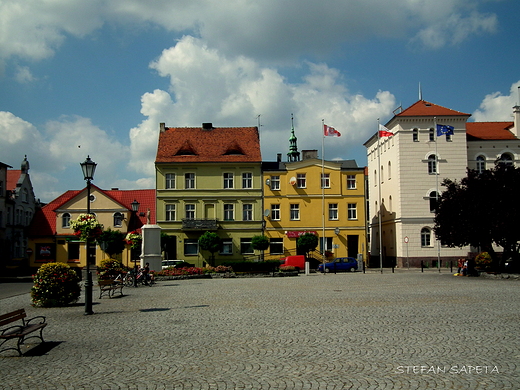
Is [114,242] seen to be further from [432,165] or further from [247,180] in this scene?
[432,165]

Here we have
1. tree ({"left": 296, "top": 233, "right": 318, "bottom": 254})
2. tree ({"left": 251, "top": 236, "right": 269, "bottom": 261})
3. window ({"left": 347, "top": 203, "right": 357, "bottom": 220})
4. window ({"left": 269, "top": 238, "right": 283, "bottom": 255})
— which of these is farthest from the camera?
window ({"left": 347, "top": 203, "right": 357, "bottom": 220})

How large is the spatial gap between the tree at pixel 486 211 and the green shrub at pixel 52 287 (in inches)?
966

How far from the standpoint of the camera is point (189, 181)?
53.4 meters

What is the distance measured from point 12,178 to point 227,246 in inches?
1181

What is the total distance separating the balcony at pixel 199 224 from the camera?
169ft

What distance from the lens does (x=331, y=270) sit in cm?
4478

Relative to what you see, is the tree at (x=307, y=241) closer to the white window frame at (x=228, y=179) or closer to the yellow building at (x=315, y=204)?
the yellow building at (x=315, y=204)

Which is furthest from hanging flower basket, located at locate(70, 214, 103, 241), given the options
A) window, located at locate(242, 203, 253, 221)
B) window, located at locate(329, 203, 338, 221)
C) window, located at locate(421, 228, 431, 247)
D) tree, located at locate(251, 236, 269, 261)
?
window, located at locate(421, 228, 431, 247)

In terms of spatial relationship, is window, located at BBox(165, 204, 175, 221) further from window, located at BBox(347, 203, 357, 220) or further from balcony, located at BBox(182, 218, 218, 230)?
window, located at BBox(347, 203, 357, 220)

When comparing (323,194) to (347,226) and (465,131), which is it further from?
(465,131)

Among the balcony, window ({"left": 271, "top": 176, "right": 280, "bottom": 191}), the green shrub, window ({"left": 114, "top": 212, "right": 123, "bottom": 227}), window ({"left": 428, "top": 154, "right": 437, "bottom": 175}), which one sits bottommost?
the green shrub

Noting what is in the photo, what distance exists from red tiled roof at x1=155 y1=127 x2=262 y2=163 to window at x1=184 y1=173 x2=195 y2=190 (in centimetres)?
152

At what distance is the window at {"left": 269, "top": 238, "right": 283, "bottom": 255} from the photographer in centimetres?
5224

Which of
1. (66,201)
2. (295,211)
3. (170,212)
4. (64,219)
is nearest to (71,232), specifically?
(64,219)
